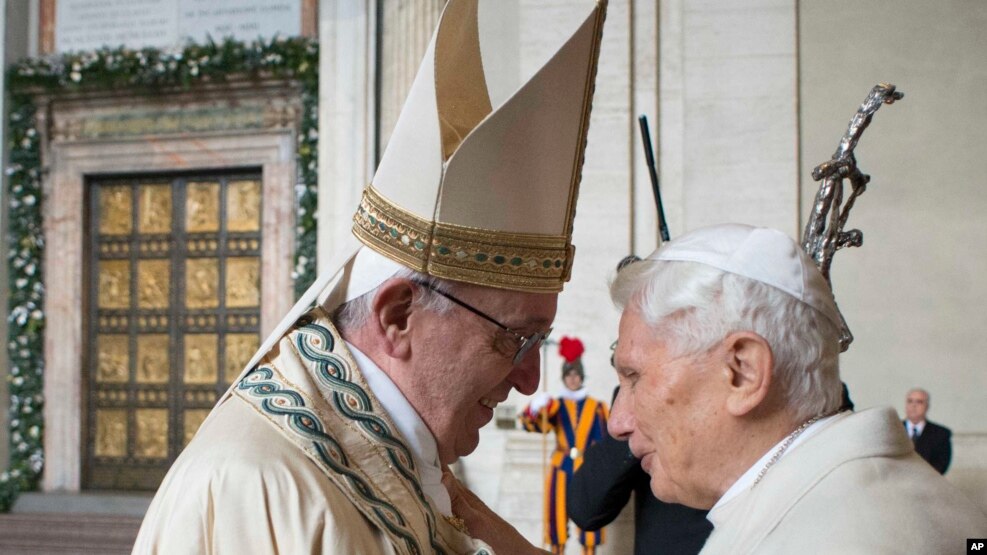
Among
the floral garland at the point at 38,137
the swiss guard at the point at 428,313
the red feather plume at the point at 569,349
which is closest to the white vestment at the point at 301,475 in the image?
the swiss guard at the point at 428,313

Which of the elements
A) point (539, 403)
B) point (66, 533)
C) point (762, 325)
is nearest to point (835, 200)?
point (762, 325)

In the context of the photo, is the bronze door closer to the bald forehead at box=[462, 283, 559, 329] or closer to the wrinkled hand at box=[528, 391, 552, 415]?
the wrinkled hand at box=[528, 391, 552, 415]

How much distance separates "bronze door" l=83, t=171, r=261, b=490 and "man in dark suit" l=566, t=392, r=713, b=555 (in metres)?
6.70

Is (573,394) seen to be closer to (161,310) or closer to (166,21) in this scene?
(161,310)

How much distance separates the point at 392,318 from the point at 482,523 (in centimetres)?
50

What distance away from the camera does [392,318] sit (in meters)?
1.86

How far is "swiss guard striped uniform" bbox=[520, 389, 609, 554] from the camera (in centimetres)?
702

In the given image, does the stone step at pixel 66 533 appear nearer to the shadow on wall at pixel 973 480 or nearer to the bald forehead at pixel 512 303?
the shadow on wall at pixel 973 480

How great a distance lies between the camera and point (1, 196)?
9977 mm

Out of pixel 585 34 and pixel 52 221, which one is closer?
pixel 585 34

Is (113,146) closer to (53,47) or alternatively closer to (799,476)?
(53,47)

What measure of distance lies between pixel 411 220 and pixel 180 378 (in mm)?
8764

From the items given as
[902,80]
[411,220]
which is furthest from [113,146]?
[411,220]

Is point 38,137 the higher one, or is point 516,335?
point 38,137
